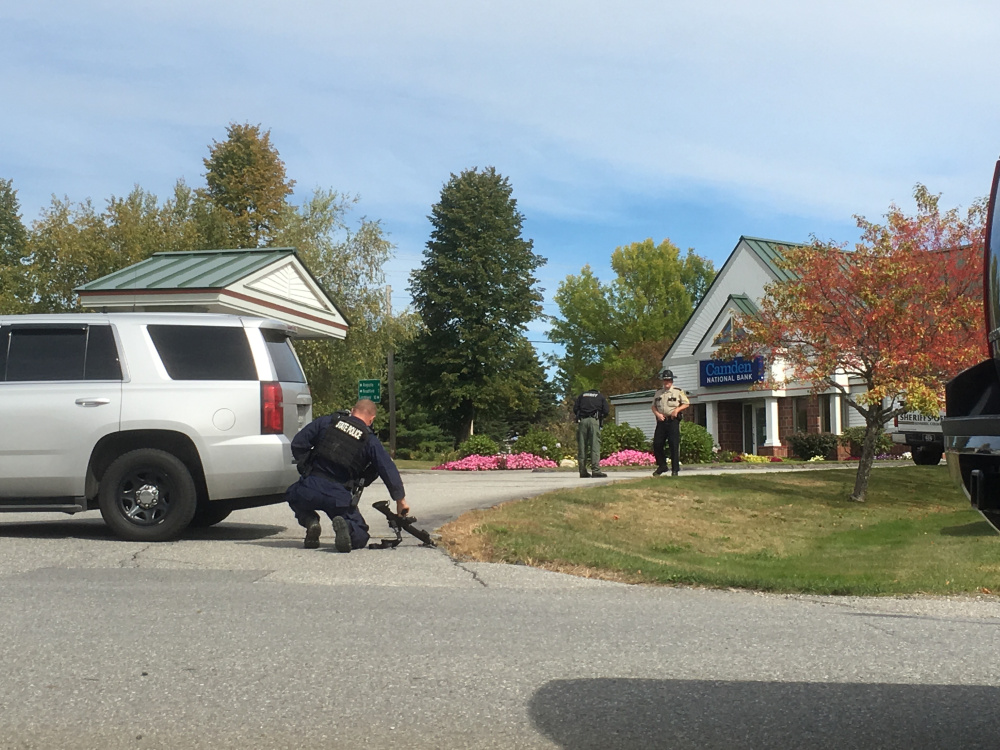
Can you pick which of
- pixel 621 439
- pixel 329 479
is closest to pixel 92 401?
pixel 329 479

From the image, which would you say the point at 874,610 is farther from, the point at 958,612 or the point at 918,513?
the point at 918,513

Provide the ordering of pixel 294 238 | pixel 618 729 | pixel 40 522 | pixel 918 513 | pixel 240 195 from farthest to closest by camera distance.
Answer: pixel 240 195, pixel 294 238, pixel 918 513, pixel 40 522, pixel 618 729

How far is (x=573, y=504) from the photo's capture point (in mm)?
15352

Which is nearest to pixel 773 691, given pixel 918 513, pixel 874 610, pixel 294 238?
pixel 874 610

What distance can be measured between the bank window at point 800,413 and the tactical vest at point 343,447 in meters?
34.2

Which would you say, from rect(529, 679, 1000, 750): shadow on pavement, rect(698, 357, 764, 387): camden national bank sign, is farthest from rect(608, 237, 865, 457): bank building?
rect(529, 679, 1000, 750): shadow on pavement

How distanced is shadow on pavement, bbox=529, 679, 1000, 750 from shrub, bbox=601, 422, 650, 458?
88.7ft

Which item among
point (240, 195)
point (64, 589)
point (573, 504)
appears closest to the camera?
point (64, 589)

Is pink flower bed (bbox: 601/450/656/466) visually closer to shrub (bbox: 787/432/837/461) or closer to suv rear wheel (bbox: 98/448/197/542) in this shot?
shrub (bbox: 787/432/837/461)

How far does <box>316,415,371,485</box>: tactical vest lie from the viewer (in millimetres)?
10062

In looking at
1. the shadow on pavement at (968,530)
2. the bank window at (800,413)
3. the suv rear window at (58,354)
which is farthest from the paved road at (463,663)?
the bank window at (800,413)

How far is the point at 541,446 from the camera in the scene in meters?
30.5

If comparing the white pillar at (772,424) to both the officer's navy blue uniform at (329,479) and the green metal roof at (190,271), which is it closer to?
the green metal roof at (190,271)

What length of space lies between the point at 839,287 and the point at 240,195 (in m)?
40.1
